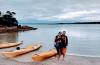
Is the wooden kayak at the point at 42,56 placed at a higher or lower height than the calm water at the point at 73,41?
higher

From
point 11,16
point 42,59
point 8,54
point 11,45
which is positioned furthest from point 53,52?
point 11,16

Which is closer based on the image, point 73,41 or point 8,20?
point 73,41

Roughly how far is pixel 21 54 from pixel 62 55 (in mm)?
4814

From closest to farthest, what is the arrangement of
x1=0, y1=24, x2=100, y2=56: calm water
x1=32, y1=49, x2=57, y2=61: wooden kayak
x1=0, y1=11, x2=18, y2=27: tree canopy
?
x1=32, y1=49, x2=57, y2=61: wooden kayak
x1=0, y1=24, x2=100, y2=56: calm water
x1=0, y1=11, x2=18, y2=27: tree canopy

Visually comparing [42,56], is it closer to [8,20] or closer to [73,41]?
[73,41]

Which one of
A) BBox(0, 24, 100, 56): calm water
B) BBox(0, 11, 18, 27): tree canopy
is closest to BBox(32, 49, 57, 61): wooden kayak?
BBox(0, 24, 100, 56): calm water

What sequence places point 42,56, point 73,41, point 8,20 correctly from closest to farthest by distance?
point 42,56 < point 73,41 < point 8,20

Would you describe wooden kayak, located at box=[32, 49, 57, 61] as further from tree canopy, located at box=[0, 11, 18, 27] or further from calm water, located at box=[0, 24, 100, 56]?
tree canopy, located at box=[0, 11, 18, 27]

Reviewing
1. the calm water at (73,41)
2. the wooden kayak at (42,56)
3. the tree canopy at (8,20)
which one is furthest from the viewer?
the tree canopy at (8,20)

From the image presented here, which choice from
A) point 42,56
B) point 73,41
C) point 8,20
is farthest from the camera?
point 8,20

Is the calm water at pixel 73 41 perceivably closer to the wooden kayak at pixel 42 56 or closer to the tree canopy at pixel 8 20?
the wooden kayak at pixel 42 56

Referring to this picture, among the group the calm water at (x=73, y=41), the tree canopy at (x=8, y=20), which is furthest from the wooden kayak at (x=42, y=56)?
the tree canopy at (x=8, y=20)

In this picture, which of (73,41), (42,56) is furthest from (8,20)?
(42,56)

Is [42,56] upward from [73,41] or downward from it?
upward
